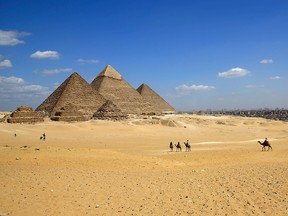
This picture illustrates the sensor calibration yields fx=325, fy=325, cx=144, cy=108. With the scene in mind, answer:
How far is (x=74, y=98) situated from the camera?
51656 mm

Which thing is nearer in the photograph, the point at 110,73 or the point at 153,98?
the point at 110,73

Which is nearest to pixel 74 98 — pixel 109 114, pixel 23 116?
pixel 109 114

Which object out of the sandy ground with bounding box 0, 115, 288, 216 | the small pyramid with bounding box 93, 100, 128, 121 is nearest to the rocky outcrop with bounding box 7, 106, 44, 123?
the small pyramid with bounding box 93, 100, 128, 121

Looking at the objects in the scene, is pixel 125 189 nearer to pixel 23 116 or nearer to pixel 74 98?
pixel 23 116

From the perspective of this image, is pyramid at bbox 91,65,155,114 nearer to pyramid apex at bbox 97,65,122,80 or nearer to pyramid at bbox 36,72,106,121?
pyramid apex at bbox 97,65,122,80

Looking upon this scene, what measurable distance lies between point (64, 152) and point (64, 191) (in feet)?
19.8

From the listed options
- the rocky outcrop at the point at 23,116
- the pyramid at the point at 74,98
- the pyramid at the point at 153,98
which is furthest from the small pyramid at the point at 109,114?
the pyramid at the point at 153,98

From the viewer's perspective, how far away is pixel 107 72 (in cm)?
6725

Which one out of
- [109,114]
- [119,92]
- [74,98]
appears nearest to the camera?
[109,114]

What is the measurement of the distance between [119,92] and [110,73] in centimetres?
534

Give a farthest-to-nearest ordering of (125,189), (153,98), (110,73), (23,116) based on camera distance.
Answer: (153,98)
(110,73)
(23,116)
(125,189)

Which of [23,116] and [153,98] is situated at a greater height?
[153,98]

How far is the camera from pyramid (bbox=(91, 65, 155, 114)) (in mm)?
62969

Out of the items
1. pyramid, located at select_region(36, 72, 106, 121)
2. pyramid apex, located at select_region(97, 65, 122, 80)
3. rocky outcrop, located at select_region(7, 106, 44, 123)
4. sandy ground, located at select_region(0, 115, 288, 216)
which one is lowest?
sandy ground, located at select_region(0, 115, 288, 216)
